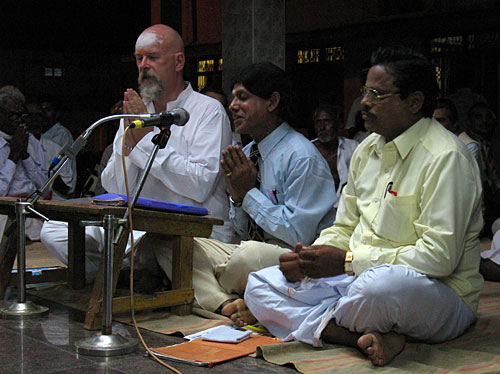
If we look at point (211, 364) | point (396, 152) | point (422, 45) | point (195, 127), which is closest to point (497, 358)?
point (396, 152)

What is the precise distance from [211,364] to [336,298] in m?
0.76

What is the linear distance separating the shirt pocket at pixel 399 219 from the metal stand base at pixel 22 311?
6.80 ft

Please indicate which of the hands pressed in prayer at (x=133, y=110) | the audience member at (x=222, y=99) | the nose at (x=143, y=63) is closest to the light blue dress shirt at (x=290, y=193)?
the hands pressed in prayer at (x=133, y=110)

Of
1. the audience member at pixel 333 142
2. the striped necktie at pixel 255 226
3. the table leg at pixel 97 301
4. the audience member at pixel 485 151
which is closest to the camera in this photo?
the table leg at pixel 97 301

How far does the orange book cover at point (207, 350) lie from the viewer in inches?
126

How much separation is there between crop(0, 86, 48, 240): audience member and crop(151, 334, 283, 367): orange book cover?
479 centimetres

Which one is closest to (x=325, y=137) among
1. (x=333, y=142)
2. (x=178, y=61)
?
(x=333, y=142)

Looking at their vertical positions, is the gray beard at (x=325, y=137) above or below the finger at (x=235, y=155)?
above

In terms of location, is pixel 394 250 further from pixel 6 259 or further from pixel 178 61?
pixel 6 259

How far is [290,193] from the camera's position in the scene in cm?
431

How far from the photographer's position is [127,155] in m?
4.79

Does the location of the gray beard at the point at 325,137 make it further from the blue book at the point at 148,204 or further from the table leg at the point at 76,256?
the blue book at the point at 148,204

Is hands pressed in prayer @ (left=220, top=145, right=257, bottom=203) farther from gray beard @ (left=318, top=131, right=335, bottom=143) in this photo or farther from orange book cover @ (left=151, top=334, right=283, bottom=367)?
gray beard @ (left=318, top=131, right=335, bottom=143)

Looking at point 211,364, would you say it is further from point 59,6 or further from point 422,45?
point 59,6
